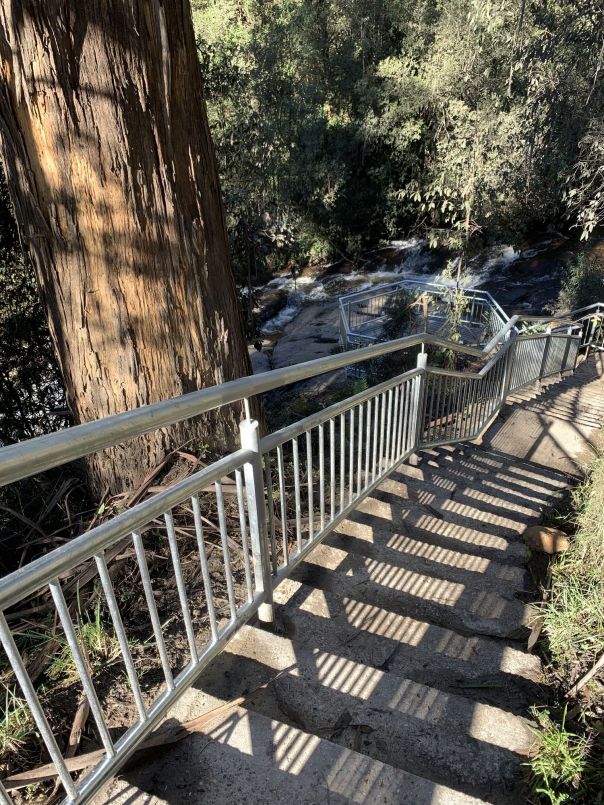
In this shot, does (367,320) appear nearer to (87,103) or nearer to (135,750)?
(87,103)

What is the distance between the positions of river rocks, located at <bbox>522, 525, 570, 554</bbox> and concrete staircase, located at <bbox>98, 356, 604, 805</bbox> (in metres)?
0.10

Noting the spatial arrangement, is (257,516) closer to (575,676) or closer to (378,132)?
(575,676)

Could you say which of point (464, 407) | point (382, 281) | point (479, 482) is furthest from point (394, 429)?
point (382, 281)

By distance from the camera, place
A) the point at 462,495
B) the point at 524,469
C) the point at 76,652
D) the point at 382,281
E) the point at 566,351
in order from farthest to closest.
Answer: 1. the point at 382,281
2. the point at 566,351
3. the point at 524,469
4. the point at 462,495
5. the point at 76,652

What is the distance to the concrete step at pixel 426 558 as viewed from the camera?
10.3ft

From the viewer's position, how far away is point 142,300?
2.70 m

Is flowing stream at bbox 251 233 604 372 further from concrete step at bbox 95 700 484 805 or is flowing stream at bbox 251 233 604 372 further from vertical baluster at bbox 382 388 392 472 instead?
concrete step at bbox 95 700 484 805

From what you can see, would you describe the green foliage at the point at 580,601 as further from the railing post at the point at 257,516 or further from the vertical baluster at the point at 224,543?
the vertical baluster at the point at 224,543

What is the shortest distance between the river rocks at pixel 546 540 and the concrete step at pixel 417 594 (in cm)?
84

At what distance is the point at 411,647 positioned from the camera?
250cm

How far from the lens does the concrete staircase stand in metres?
1.69

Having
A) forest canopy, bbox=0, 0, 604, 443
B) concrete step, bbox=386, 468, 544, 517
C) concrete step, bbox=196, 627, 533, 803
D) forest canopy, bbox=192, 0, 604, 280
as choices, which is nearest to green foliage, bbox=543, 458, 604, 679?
concrete step, bbox=196, 627, 533, 803

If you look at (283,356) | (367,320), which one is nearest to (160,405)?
(367,320)

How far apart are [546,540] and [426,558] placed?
1.07 m
